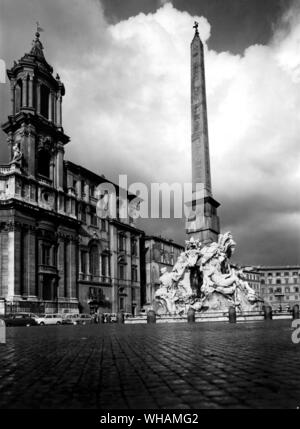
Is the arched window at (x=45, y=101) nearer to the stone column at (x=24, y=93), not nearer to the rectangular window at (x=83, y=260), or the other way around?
the stone column at (x=24, y=93)

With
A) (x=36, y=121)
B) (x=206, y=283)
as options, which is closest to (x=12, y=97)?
(x=36, y=121)

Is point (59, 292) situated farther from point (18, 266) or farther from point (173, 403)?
point (173, 403)

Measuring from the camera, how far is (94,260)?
2264 inches

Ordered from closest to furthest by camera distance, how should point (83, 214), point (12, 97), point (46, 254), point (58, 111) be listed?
point (46, 254) → point (12, 97) → point (58, 111) → point (83, 214)

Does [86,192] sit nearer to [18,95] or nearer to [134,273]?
[18,95]

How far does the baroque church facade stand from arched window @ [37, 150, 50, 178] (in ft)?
0.35

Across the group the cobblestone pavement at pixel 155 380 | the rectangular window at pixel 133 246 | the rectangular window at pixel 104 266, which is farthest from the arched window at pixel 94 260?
the cobblestone pavement at pixel 155 380

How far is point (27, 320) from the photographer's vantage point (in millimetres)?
37375

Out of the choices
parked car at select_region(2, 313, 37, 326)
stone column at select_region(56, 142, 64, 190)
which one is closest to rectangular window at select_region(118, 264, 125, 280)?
stone column at select_region(56, 142, 64, 190)

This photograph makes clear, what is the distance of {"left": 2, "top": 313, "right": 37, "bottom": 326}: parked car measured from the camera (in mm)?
35881

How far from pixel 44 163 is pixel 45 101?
23.2ft
